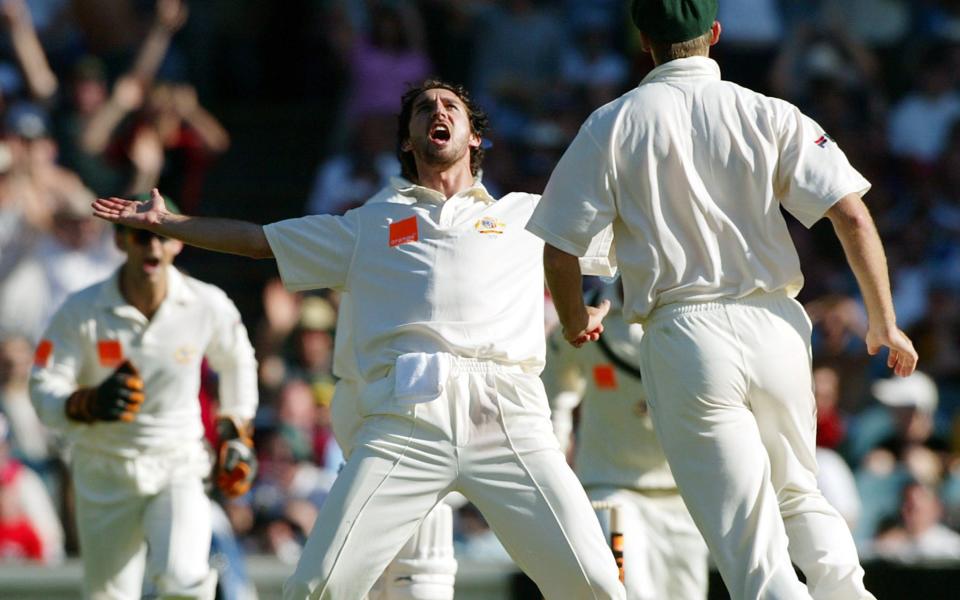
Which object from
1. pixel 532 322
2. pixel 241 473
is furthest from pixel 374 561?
pixel 241 473

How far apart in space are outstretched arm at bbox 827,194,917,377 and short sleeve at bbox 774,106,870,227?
0.15 feet

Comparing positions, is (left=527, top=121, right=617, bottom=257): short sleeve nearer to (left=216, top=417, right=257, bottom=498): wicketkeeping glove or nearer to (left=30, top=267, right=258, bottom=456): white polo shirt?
(left=216, top=417, right=257, bottom=498): wicketkeeping glove

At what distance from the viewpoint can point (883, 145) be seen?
13.6 m

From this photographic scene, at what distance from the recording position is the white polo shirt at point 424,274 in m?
6.12

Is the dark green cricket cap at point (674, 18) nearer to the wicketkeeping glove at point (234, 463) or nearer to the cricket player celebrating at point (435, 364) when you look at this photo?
the cricket player celebrating at point (435, 364)

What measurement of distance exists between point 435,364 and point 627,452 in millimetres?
1993

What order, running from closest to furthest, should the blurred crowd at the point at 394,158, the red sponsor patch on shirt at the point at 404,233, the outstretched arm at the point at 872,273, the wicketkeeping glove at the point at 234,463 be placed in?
the outstretched arm at the point at 872,273, the red sponsor patch on shirt at the point at 404,233, the wicketkeeping glove at the point at 234,463, the blurred crowd at the point at 394,158

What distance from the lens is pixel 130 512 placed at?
795cm

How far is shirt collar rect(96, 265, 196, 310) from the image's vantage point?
8.12 m

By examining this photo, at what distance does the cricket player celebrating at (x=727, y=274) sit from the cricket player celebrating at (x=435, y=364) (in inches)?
18.1

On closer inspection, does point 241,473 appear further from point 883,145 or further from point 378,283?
point 883,145

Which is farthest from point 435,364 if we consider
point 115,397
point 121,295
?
point 121,295

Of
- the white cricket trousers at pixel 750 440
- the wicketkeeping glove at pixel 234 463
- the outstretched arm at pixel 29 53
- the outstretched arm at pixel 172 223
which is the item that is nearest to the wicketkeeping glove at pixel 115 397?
the wicketkeeping glove at pixel 234 463

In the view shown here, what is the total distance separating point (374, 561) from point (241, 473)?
2223 millimetres
